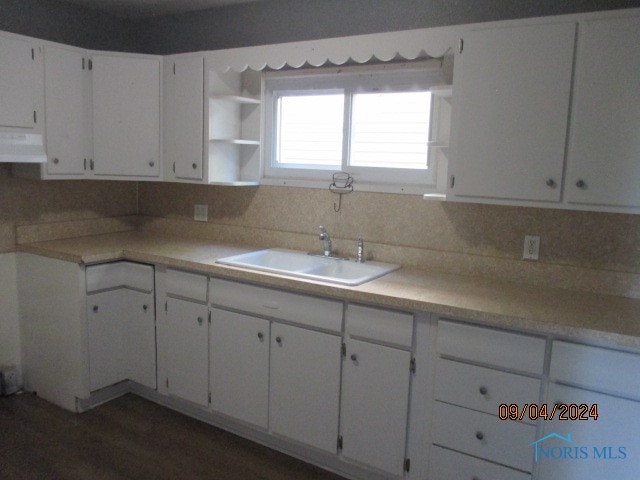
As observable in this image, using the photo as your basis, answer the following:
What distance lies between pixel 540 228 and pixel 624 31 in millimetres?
890

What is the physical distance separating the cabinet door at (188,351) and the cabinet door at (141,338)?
0.44 feet

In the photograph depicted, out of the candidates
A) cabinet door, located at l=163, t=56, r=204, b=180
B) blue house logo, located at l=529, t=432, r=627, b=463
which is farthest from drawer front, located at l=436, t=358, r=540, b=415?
cabinet door, located at l=163, t=56, r=204, b=180

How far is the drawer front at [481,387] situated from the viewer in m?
1.92

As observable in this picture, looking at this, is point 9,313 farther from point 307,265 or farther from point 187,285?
point 307,265

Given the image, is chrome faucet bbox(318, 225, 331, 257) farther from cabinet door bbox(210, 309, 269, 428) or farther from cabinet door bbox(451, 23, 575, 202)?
cabinet door bbox(451, 23, 575, 202)

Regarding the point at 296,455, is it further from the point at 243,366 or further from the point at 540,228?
the point at 540,228

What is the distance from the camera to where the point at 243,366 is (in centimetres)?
264

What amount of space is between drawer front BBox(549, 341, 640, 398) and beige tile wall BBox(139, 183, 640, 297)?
1.97 ft

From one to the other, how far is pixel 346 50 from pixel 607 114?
1.24 m

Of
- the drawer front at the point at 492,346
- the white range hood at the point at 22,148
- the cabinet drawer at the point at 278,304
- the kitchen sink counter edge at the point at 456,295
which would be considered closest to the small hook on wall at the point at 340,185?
the kitchen sink counter edge at the point at 456,295

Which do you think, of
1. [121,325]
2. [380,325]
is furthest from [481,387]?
[121,325]

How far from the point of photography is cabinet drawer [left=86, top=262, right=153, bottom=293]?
2883 mm

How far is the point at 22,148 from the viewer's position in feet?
9.14

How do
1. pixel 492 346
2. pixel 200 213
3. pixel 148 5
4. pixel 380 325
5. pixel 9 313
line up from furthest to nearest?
pixel 200 213 → pixel 148 5 → pixel 9 313 → pixel 380 325 → pixel 492 346
